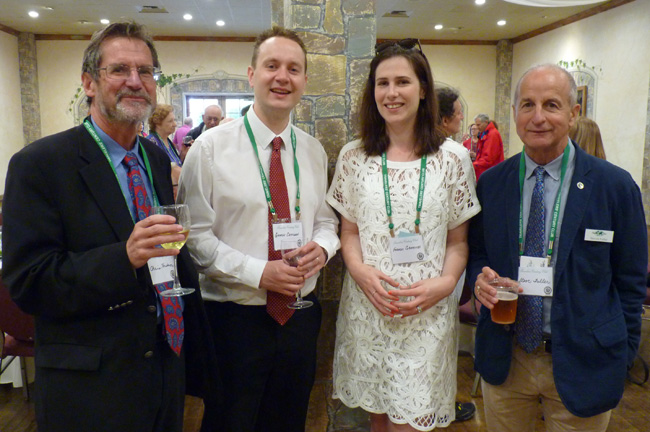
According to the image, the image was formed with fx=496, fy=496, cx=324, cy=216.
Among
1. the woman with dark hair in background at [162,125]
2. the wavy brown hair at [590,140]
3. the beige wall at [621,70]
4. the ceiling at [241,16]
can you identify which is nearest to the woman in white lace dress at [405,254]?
the wavy brown hair at [590,140]

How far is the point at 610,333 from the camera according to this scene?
164 centimetres

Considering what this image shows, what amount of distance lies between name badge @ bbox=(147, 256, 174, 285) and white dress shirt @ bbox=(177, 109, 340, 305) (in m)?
0.41

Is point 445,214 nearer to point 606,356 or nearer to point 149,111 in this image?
point 606,356

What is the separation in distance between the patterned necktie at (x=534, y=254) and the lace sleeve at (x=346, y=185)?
0.66 metres

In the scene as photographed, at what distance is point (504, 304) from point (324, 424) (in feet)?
5.39

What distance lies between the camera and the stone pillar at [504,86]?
13.6 metres

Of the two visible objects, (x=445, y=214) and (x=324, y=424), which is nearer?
(x=445, y=214)

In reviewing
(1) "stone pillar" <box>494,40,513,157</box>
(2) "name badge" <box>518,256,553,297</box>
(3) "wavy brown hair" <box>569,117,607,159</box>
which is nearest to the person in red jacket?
(3) "wavy brown hair" <box>569,117,607,159</box>

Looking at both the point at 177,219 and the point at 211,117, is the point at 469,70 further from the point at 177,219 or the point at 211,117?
the point at 177,219

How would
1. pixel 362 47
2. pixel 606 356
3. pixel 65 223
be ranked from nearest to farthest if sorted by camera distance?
pixel 65 223 → pixel 606 356 → pixel 362 47

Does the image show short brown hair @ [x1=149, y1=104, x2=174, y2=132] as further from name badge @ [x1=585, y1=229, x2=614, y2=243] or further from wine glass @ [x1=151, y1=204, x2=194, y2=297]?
name badge @ [x1=585, y1=229, x2=614, y2=243]

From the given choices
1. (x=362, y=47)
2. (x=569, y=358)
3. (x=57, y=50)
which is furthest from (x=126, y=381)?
(x=57, y=50)

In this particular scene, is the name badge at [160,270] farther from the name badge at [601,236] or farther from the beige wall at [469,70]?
the beige wall at [469,70]

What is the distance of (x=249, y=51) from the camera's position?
43.2ft
